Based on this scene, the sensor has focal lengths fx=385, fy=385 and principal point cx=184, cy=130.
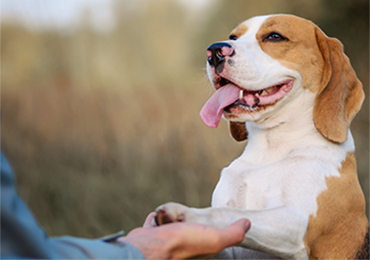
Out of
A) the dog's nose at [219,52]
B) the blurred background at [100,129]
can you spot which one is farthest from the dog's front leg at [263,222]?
the blurred background at [100,129]

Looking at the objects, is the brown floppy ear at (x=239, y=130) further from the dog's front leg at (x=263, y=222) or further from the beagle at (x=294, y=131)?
the dog's front leg at (x=263, y=222)

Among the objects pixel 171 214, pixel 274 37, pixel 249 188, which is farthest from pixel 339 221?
pixel 274 37

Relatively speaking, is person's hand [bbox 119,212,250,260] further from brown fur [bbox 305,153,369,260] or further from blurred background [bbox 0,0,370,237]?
blurred background [bbox 0,0,370,237]

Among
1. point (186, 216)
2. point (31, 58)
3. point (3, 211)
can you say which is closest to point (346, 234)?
point (186, 216)

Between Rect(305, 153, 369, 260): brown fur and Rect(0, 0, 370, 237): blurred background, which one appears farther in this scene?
Rect(0, 0, 370, 237): blurred background

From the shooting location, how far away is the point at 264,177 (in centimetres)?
191

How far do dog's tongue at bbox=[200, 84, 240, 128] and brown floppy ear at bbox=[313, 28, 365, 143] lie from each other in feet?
1.47

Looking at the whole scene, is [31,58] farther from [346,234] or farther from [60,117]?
[346,234]

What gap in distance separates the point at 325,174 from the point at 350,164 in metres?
Answer: 0.24

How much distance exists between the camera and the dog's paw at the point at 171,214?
52.0 inches

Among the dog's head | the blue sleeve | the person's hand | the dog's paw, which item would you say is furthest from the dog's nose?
the blue sleeve

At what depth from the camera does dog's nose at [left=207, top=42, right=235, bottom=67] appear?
6.71 feet

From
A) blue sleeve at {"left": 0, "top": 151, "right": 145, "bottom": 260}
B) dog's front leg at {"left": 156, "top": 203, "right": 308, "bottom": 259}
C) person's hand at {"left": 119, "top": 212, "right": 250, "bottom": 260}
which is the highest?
blue sleeve at {"left": 0, "top": 151, "right": 145, "bottom": 260}

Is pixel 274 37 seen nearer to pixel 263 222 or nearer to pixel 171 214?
pixel 263 222
